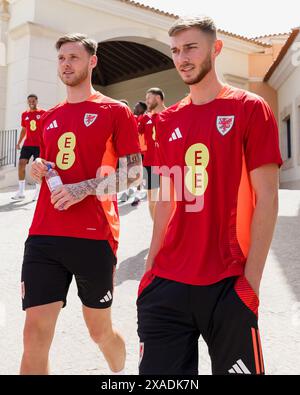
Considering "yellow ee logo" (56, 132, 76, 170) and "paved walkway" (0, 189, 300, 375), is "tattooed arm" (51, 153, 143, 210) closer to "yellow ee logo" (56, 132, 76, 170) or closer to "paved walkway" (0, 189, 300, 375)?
"yellow ee logo" (56, 132, 76, 170)

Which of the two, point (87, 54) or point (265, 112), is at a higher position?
point (87, 54)

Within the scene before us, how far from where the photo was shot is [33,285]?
2.65 m

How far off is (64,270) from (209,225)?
1.15m

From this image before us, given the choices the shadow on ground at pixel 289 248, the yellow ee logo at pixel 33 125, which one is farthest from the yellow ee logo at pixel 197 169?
the yellow ee logo at pixel 33 125

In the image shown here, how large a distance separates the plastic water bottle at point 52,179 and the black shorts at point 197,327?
1.04 m

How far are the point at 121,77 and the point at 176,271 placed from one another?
2314cm

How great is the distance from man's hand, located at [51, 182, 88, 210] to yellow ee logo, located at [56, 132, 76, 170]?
23cm

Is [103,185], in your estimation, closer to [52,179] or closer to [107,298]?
[52,179]

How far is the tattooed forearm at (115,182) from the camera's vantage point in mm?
2778

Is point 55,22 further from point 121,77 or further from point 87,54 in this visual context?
point 87,54

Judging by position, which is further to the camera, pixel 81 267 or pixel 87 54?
pixel 87 54

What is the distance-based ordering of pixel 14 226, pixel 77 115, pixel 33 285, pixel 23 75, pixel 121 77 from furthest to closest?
pixel 121 77 < pixel 23 75 < pixel 14 226 < pixel 77 115 < pixel 33 285

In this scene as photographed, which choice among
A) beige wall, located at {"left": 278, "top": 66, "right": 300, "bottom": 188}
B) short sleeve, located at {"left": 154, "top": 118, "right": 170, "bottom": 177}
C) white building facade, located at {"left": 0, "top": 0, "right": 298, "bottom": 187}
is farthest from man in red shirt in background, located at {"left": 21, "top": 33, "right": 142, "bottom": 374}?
beige wall, located at {"left": 278, "top": 66, "right": 300, "bottom": 188}

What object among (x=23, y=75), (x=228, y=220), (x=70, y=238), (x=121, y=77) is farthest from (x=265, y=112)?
(x=121, y=77)
